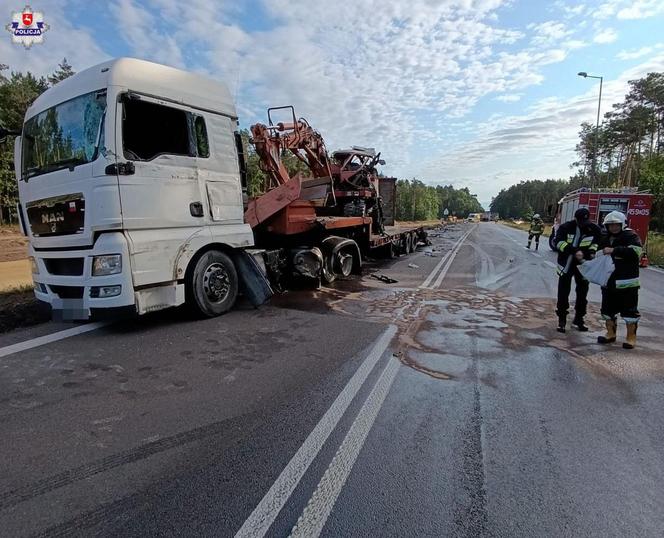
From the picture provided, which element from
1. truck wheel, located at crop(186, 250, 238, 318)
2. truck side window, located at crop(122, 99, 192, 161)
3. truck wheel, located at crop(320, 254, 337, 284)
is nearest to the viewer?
truck side window, located at crop(122, 99, 192, 161)

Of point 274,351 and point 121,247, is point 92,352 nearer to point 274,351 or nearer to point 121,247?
point 121,247

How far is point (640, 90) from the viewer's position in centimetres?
3606

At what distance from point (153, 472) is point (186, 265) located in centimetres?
314

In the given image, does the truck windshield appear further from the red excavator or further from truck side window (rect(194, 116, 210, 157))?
the red excavator

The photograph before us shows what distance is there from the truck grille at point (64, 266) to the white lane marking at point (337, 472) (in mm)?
3523

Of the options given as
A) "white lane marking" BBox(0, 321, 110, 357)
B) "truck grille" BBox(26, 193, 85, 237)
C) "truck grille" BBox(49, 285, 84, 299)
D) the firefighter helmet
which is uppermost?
"truck grille" BBox(26, 193, 85, 237)

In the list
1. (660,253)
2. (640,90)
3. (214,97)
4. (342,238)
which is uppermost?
(640,90)

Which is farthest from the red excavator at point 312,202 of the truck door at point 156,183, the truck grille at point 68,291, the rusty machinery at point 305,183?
the truck grille at point 68,291

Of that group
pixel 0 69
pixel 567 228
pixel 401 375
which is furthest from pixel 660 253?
pixel 0 69

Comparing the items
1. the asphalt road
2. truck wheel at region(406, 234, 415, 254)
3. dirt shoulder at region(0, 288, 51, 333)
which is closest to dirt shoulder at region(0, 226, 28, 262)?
dirt shoulder at region(0, 288, 51, 333)

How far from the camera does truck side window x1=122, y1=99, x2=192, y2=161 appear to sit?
4.64 meters

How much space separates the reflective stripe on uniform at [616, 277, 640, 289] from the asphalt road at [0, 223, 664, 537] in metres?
0.73

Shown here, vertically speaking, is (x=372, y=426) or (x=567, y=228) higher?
(x=567, y=228)

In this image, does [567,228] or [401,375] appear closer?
[401,375]
